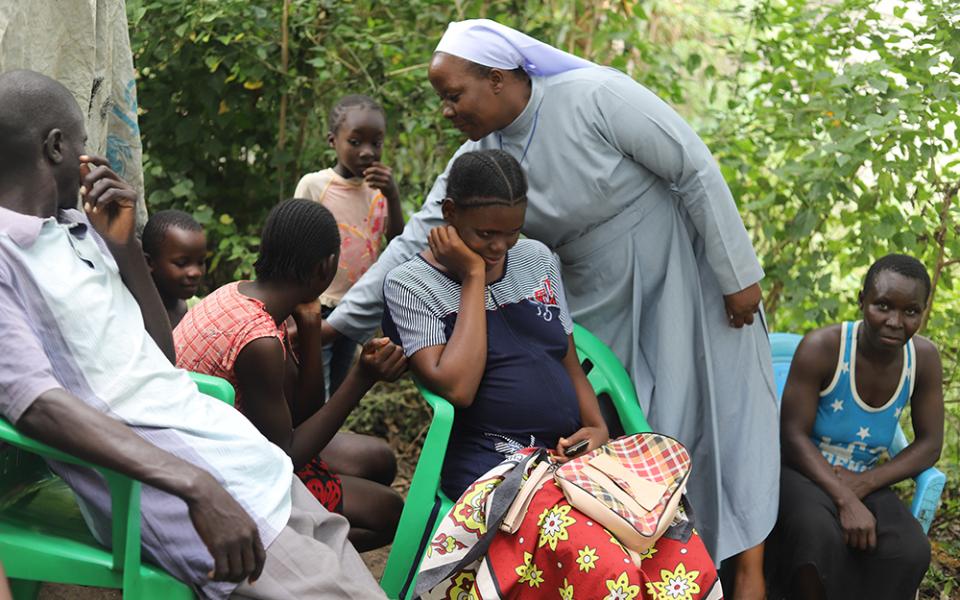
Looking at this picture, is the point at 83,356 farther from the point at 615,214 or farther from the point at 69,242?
the point at 615,214

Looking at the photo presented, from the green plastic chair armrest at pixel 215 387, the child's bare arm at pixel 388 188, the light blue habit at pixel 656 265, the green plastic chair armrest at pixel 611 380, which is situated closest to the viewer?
the green plastic chair armrest at pixel 215 387

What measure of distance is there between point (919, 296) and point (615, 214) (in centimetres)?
96

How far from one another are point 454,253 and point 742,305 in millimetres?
929

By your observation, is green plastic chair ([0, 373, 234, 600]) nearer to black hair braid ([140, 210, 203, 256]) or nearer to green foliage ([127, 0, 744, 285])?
black hair braid ([140, 210, 203, 256])

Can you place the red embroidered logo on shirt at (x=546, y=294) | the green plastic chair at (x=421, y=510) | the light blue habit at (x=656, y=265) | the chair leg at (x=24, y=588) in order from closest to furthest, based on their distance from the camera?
1. the chair leg at (x=24, y=588)
2. the green plastic chair at (x=421, y=510)
3. the red embroidered logo on shirt at (x=546, y=294)
4. the light blue habit at (x=656, y=265)

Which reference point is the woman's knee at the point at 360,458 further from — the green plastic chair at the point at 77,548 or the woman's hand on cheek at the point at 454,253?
the green plastic chair at the point at 77,548

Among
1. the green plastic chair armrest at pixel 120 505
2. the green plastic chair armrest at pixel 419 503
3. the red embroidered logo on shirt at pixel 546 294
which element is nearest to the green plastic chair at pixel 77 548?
the green plastic chair armrest at pixel 120 505

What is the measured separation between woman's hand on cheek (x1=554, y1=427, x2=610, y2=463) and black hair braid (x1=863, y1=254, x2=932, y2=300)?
1029mm

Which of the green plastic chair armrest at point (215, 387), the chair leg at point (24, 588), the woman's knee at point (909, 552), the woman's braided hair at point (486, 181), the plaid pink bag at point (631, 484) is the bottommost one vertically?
the woman's knee at point (909, 552)

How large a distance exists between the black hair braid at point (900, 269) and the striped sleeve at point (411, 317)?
141 cm

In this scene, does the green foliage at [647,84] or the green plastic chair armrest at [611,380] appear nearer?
the green plastic chair armrest at [611,380]

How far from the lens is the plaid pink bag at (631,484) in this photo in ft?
9.24

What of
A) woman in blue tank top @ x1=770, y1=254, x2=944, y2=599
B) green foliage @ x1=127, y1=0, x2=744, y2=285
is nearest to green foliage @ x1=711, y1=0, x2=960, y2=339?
green foliage @ x1=127, y1=0, x2=744, y2=285

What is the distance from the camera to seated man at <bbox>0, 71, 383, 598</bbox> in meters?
2.14
